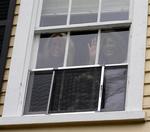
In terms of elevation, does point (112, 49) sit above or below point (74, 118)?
above

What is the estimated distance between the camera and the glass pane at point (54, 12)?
295 inches

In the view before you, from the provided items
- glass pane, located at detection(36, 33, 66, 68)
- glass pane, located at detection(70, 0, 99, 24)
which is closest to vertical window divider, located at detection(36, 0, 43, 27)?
glass pane, located at detection(36, 33, 66, 68)

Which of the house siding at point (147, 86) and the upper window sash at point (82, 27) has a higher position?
the upper window sash at point (82, 27)

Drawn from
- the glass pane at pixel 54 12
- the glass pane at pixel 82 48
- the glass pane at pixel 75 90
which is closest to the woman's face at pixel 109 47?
the glass pane at pixel 82 48

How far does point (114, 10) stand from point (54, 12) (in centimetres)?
A: 78

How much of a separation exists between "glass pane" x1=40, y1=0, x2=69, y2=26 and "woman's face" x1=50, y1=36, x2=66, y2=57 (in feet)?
0.71

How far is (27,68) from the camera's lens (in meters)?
7.13

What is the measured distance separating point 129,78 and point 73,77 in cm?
70

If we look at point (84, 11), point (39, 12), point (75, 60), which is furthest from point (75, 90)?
point (39, 12)

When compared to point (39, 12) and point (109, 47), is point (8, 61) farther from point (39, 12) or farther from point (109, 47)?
point (109, 47)

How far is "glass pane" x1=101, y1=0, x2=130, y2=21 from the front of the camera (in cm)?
728

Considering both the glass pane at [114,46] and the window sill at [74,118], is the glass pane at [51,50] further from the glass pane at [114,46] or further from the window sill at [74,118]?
the window sill at [74,118]

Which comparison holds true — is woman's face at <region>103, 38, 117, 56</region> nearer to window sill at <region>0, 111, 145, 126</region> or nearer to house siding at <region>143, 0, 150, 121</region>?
house siding at <region>143, 0, 150, 121</region>

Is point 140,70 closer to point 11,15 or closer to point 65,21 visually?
point 65,21
